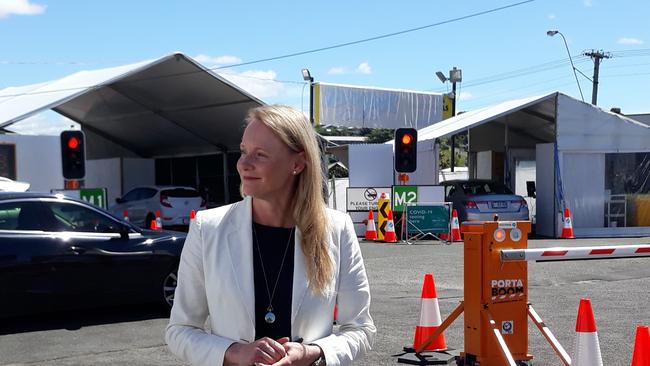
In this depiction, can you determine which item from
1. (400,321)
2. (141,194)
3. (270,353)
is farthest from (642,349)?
(141,194)

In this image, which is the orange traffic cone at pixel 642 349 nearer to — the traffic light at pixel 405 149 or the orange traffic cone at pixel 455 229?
the orange traffic cone at pixel 455 229

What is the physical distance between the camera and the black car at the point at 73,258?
8648mm

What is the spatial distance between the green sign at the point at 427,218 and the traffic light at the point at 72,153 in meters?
8.33

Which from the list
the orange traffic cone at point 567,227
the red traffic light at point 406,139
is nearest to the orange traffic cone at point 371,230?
the red traffic light at point 406,139

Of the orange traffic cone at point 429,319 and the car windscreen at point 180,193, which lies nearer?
the orange traffic cone at point 429,319

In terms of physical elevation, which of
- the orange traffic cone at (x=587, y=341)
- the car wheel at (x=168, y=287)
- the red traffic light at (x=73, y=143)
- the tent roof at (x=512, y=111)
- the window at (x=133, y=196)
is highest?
the tent roof at (x=512, y=111)

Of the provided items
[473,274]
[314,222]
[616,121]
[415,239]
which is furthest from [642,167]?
[314,222]

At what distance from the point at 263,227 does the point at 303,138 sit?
34 centimetres

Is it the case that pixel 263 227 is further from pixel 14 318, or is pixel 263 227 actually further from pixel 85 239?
pixel 14 318

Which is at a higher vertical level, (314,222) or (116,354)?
(314,222)

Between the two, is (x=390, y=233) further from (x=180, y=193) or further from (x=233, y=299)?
(x=233, y=299)

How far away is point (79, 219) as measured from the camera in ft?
30.4

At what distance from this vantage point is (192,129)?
29578mm

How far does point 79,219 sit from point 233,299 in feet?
23.9
